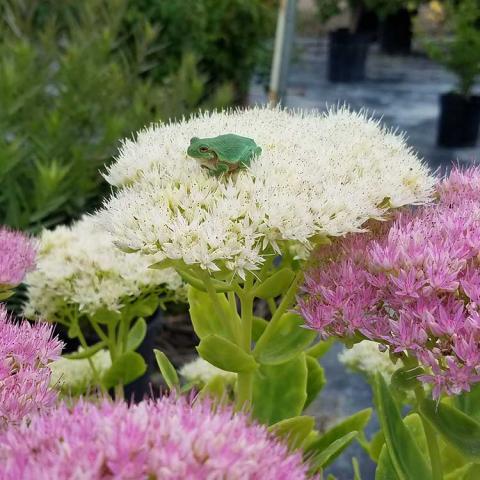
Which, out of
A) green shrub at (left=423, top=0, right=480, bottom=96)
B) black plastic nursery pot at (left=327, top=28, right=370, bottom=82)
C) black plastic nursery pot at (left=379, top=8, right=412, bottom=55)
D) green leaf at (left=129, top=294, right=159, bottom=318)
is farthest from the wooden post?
black plastic nursery pot at (left=379, top=8, right=412, bottom=55)

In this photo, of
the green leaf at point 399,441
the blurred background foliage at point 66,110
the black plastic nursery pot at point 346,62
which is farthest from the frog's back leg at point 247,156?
the black plastic nursery pot at point 346,62

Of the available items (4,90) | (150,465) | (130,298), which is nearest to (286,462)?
(150,465)

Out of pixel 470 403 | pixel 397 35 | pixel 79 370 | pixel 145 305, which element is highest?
pixel 470 403

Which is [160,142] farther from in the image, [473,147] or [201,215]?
[473,147]

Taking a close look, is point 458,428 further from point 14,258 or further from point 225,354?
point 14,258

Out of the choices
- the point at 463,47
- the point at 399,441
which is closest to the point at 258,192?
the point at 399,441

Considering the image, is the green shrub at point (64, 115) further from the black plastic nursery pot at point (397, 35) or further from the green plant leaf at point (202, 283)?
the black plastic nursery pot at point (397, 35)
